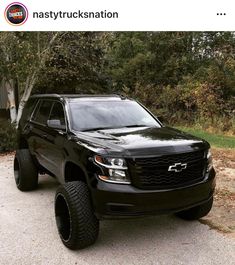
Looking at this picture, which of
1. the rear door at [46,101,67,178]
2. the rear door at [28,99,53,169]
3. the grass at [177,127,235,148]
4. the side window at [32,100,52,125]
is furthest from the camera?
the grass at [177,127,235,148]

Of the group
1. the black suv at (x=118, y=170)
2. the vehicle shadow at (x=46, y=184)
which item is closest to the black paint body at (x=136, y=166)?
the black suv at (x=118, y=170)

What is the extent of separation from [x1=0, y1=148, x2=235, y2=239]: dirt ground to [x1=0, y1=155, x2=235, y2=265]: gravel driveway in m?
0.21

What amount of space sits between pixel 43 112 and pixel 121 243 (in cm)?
299

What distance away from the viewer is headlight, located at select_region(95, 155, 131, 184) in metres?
3.99

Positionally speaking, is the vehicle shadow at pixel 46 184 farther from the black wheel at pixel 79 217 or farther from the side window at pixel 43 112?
the black wheel at pixel 79 217

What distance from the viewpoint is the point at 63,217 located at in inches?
182

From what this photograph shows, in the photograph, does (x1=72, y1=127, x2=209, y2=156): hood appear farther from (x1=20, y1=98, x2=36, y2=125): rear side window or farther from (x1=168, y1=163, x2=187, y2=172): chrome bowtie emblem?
(x1=20, y1=98, x2=36, y2=125): rear side window

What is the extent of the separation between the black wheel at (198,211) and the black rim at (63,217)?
1.70 metres

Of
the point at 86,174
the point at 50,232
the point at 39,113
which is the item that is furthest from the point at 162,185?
the point at 39,113

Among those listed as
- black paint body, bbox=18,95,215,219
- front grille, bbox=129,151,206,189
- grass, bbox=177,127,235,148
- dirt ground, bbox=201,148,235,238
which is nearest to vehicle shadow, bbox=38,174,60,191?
black paint body, bbox=18,95,215,219

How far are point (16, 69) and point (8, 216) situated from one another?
23.0 ft

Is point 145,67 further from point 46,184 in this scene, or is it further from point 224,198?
point 224,198
